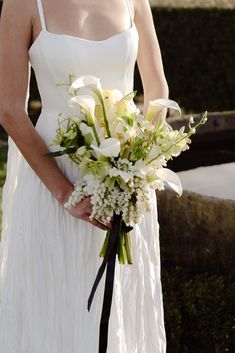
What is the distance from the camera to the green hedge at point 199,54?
35.1ft

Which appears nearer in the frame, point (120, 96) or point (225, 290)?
point (120, 96)

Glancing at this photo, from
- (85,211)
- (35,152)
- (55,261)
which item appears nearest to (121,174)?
(85,211)

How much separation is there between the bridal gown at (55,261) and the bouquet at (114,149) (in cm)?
18

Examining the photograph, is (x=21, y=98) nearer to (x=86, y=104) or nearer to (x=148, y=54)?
(x=86, y=104)

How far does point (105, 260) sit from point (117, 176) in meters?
0.30

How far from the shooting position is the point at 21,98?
346cm

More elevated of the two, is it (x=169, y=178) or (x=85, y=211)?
(x=169, y=178)

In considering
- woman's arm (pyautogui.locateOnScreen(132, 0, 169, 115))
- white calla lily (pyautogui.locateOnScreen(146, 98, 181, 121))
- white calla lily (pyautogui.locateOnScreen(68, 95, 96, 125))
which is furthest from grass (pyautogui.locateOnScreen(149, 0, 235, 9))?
white calla lily (pyautogui.locateOnScreen(68, 95, 96, 125))

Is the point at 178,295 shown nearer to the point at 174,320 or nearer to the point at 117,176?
the point at 174,320

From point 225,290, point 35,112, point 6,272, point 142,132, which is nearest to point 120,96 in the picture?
point 142,132

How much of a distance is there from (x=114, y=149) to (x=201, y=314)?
1697mm

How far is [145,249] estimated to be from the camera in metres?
3.77

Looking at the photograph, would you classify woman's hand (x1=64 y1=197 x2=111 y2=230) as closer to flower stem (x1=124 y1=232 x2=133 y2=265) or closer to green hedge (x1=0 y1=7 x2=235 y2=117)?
flower stem (x1=124 y1=232 x2=133 y2=265)

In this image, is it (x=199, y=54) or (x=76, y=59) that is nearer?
(x=76, y=59)
